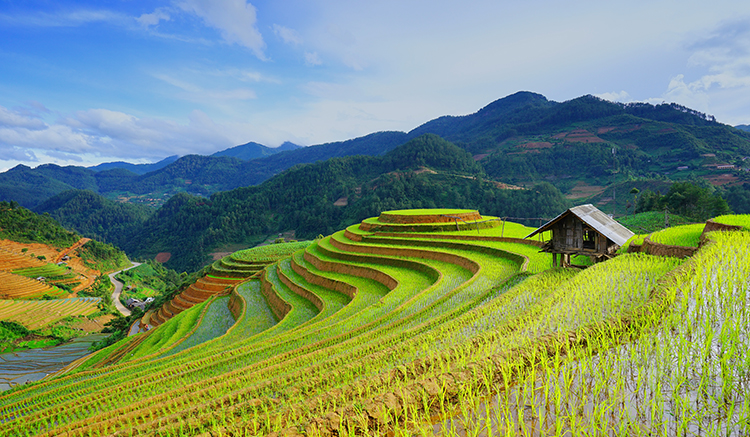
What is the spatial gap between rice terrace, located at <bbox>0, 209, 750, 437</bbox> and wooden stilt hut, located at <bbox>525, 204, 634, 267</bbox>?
2.11 feet

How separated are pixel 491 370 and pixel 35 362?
35.1 metres

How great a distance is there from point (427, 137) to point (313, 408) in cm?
12534

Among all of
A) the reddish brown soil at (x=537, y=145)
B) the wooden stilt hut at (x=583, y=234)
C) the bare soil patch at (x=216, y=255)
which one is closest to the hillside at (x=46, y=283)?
the bare soil patch at (x=216, y=255)

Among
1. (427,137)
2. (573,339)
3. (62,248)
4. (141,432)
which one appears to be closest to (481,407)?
(573,339)

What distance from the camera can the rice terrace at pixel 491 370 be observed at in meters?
3.11

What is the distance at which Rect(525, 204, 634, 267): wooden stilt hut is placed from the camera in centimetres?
1145

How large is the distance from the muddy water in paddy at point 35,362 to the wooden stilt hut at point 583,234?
31.5 metres

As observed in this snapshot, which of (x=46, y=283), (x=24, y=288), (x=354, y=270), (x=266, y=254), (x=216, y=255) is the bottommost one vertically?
(x=216, y=255)

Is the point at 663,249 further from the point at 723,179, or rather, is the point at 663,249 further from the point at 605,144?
the point at 605,144

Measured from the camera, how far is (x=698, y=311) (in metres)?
4.85

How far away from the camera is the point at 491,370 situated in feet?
12.3

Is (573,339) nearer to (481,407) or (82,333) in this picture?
(481,407)

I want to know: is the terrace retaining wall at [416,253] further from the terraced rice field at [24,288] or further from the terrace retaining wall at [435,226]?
the terraced rice field at [24,288]

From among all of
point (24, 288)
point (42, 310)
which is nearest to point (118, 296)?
point (24, 288)
